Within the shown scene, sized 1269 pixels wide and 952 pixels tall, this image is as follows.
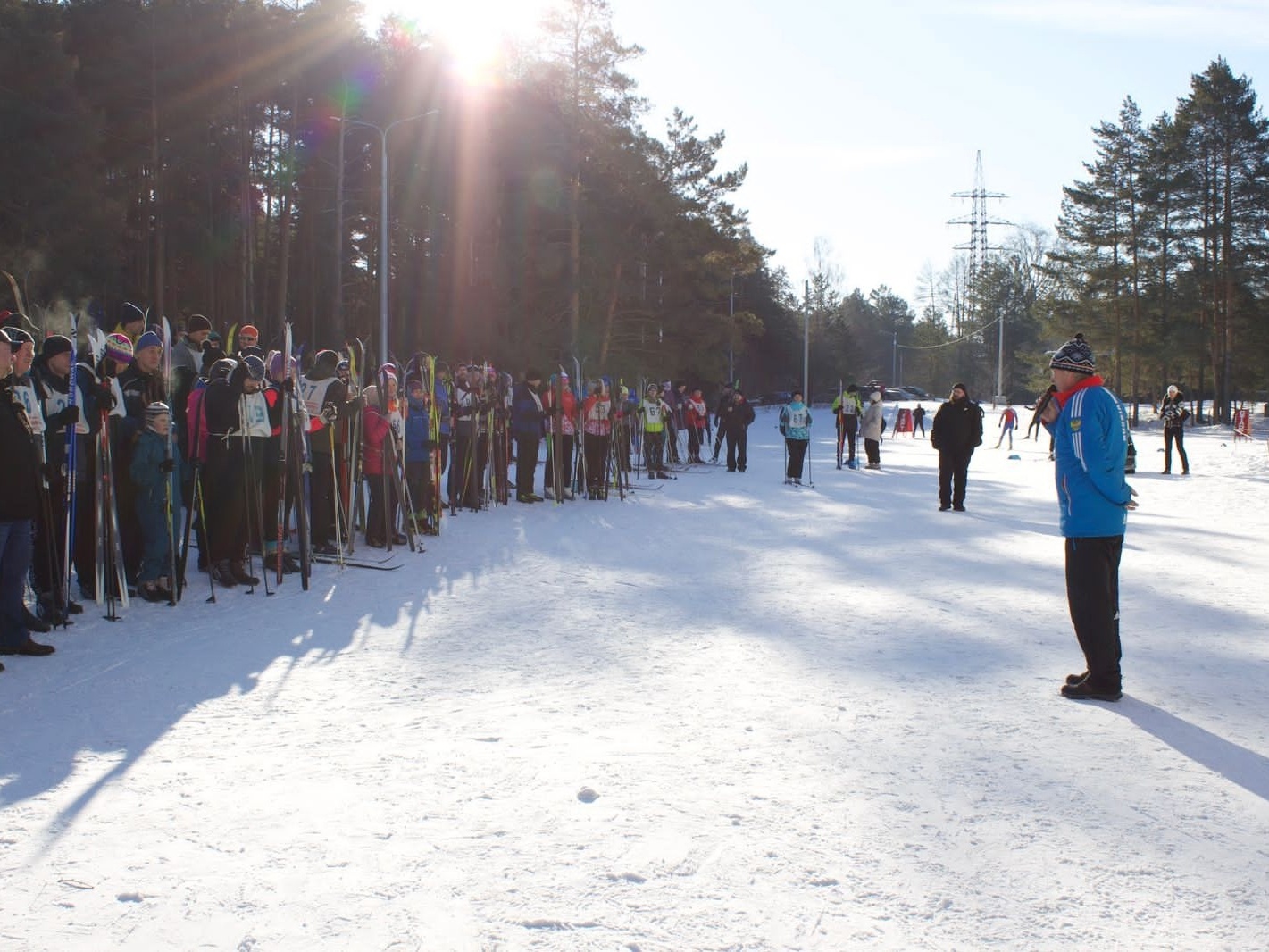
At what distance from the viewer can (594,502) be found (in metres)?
16.5

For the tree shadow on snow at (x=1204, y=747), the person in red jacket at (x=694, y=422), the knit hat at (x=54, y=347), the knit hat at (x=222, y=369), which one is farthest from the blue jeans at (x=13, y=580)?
the person in red jacket at (x=694, y=422)

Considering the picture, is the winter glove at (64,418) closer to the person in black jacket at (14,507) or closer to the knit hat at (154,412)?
the person in black jacket at (14,507)

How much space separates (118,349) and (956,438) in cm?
1088

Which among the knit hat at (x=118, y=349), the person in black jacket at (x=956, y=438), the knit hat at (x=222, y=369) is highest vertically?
the knit hat at (x=118, y=349)

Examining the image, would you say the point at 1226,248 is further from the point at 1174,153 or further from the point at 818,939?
the point at 818,939

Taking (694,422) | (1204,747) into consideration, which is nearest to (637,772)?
(1204,747)

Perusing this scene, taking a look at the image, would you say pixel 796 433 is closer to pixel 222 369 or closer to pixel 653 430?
pixel 653 430

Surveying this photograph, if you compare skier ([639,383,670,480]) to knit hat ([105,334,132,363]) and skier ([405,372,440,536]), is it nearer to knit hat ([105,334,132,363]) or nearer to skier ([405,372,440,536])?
skier ([405,372,440,536])

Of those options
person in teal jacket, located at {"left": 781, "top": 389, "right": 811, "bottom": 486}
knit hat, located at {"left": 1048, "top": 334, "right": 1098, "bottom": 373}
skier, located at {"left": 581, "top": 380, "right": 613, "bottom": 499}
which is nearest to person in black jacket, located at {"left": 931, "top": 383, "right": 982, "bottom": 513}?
person in teal jacket, located at {"left": 781, "top": 389, "right": 811, "bottom": 486}

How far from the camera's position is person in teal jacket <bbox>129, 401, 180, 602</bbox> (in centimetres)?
798

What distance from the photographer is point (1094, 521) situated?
5.66 metres

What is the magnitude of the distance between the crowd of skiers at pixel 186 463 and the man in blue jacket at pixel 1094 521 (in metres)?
5.78

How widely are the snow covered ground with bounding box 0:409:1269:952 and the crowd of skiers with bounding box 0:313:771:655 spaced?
1.78ft

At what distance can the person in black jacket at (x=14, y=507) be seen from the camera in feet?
20.2
